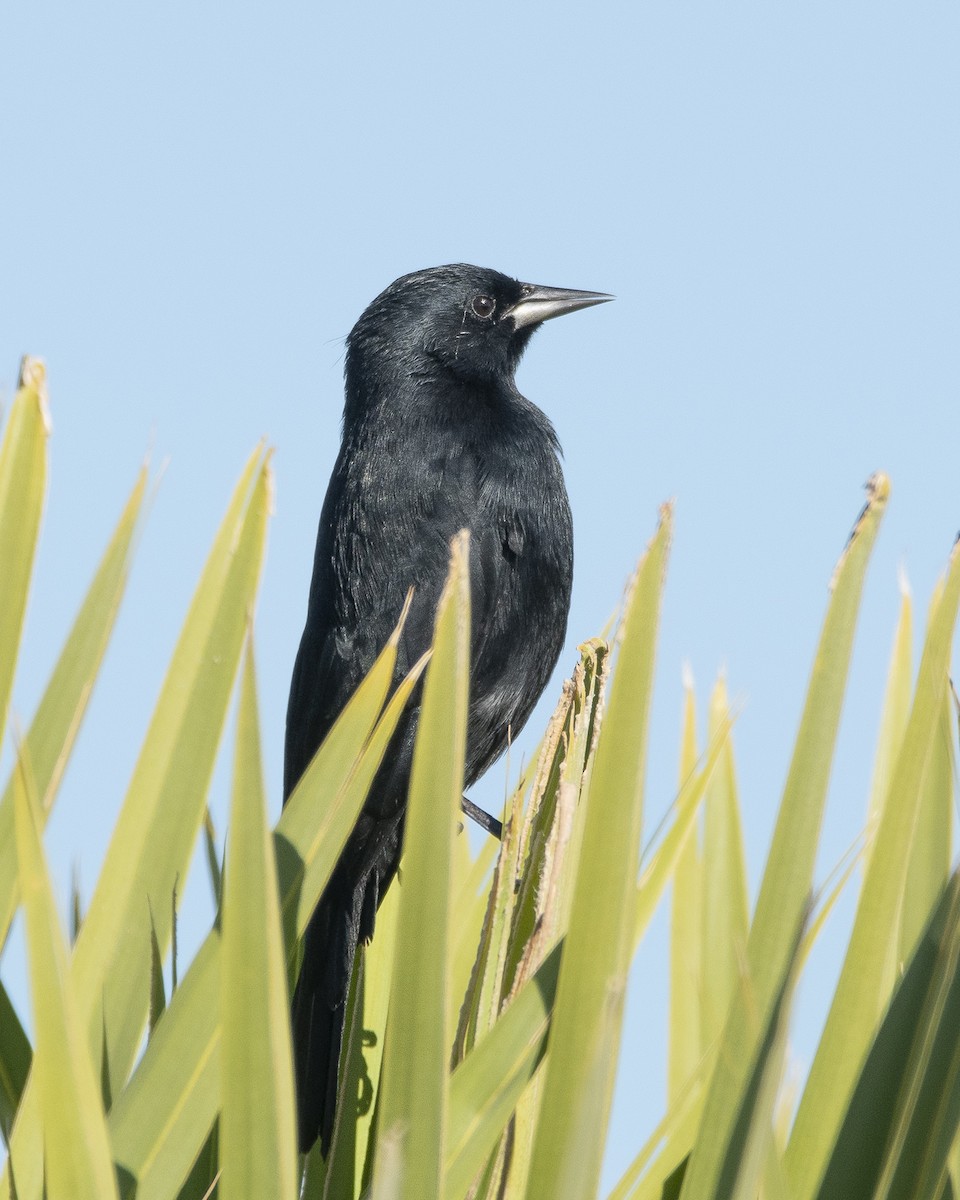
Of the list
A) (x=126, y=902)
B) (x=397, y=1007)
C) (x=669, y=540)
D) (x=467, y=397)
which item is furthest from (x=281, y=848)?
(x=467, y=397)

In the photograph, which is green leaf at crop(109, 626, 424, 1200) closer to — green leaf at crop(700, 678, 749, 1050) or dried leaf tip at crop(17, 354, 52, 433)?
dried leaf tip at crop(17, 354, 52, 433)

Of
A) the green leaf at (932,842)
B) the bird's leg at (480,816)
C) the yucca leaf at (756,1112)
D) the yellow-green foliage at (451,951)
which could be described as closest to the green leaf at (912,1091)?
the yellow-green foliage at (451,951)

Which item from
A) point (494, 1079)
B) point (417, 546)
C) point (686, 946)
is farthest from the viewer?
point (417, 546)

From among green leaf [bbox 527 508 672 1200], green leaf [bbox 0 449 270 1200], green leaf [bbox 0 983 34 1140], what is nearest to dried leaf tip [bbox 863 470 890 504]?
green leaf [bbox 527 508 672 1200]

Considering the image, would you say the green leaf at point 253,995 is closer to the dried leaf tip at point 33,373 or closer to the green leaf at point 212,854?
the dried leaf tip at point 33,373

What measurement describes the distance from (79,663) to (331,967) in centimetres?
140

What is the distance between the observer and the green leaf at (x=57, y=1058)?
3.48 ft

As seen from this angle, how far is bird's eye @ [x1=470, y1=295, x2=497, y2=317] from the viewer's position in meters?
4.35

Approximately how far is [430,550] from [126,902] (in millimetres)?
2068

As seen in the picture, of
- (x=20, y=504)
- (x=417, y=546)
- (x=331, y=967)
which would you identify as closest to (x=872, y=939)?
(x=20, y=504)

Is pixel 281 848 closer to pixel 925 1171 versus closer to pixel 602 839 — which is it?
pixel 602 839

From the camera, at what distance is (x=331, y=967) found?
9.45 feet

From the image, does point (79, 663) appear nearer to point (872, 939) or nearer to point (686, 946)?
point (872, 939)

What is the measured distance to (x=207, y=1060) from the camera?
4.25 ft
